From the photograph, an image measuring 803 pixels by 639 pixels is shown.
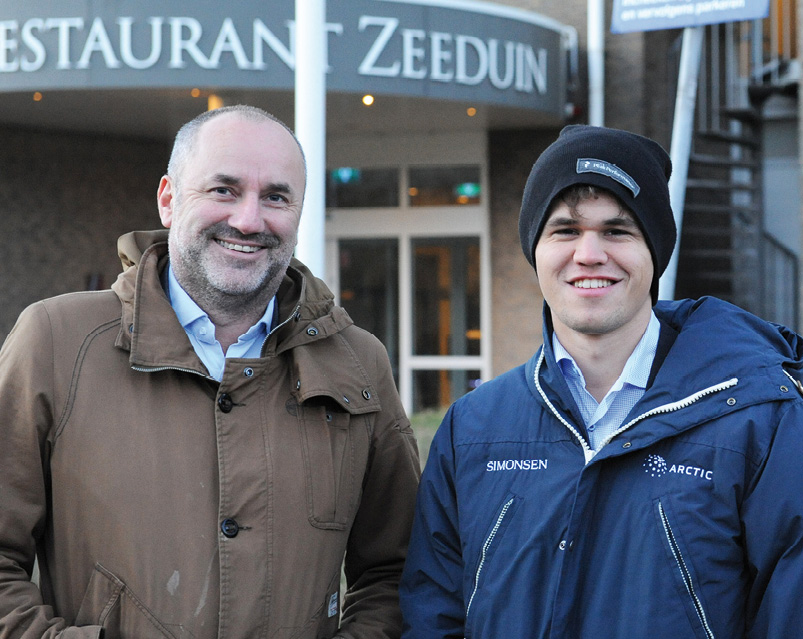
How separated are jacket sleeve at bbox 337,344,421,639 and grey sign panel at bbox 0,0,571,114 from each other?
7338mm

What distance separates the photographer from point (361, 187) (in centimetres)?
1288

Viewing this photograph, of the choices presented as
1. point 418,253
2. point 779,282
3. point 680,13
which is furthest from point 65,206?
point 680,13

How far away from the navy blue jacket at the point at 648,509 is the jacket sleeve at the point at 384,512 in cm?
28

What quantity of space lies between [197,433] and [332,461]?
36 cm

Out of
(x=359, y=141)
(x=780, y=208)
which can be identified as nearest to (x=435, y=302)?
(x=359, y=141)

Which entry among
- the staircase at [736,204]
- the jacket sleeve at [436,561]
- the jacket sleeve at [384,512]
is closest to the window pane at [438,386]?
the staircase at [736,204]

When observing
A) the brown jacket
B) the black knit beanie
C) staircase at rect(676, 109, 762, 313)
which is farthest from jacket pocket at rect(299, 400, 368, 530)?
staircase at rect(676, 109, 762, 313)

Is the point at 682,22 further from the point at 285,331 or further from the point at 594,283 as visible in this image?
the point at 285,331

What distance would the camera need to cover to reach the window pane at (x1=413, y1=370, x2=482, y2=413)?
12.8m

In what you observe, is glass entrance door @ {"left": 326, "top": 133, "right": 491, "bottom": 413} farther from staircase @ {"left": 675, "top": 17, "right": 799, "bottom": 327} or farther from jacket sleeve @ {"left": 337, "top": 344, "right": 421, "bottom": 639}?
jacket sleeve @ {"left": 337, "top": 344, "right": 421, "bottom": 639}

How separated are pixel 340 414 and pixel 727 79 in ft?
35.7

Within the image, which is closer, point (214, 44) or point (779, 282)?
point (214, 44)

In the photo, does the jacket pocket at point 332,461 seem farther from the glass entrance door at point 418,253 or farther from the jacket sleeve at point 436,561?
the glass entrance door at point 418,253

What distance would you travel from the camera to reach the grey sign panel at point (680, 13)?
475 cm
